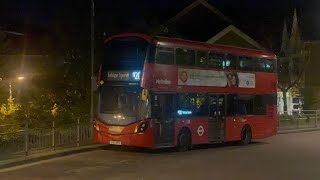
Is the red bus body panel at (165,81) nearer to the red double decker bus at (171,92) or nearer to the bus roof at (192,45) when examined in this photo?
the red double decker bus at (171,92)

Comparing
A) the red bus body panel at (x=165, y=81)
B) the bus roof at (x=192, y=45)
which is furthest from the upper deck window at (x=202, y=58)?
the red bus body panel at (x=165, y=81)

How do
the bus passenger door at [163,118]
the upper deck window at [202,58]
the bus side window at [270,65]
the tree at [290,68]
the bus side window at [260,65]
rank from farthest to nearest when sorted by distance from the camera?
the tree at [290,68]
the bus side window at [270,65]
the bus side window at [260,65]
the upper deck window at [202,58]
the bus passenger door at [163,118]

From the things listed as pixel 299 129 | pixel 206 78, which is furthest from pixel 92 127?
pixel 299 129

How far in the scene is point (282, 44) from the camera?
48.9m

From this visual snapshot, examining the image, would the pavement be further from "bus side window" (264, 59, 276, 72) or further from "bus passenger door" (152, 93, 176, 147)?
"bus side window" (264, 59, 276, 72)

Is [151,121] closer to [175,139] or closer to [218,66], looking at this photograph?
[175,139]

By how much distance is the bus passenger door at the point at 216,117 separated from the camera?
2302 cm

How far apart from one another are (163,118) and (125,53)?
2.74m

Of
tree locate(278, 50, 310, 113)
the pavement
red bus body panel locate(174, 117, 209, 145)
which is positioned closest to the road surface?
the pavement

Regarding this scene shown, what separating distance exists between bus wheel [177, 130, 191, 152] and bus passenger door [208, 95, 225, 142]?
146 centimetres

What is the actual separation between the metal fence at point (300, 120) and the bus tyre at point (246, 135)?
11.2 meters

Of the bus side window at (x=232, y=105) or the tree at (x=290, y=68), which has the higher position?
the tree at (x=290, y=68)

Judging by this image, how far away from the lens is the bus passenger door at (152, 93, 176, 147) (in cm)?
2020

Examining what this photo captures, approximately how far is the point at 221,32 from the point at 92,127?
1941cm
